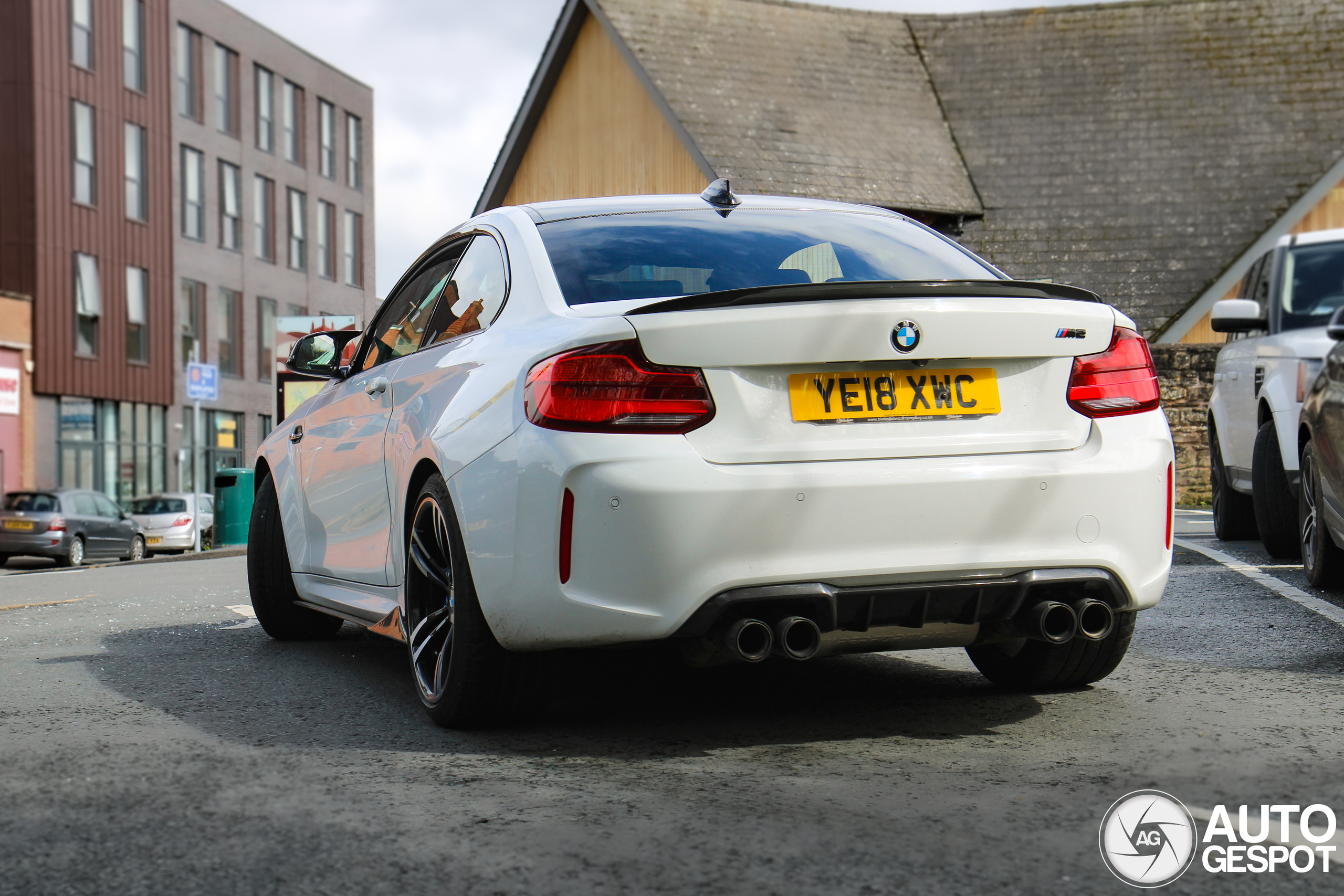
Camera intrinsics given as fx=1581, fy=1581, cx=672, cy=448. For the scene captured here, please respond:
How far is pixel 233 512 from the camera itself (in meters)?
25.6

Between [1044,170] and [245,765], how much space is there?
28250 mm

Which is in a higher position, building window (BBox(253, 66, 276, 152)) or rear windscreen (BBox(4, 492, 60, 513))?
building window (BBox(253, 66, 276, 152))

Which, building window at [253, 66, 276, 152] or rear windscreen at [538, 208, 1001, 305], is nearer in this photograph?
rear windscreen at [538, 208, 1001, 305]

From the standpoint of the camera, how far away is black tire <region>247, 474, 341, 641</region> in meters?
6.78

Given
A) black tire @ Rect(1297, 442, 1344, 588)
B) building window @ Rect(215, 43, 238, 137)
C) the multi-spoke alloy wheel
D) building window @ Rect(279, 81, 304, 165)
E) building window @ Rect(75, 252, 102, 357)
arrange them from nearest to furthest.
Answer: the multi-spoke alloy wheel → black tire @ Rect(1297, 442, 1344, 588) → building window @ Rect(75, 252, 102, 357) → building window @ Rect(215, 43, 238, 137) → building window @ Rect(279, 81, 304, 165)

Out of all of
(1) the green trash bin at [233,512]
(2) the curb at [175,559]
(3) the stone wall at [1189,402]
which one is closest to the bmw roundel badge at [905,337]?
(2) the curb at [175,559]

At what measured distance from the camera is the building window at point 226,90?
48094 millimetres

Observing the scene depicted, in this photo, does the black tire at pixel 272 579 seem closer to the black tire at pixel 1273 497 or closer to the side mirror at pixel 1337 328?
the side mirror at pixel 1337 328

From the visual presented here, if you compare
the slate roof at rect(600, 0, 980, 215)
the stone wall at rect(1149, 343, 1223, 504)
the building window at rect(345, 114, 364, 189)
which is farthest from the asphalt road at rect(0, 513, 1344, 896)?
the building window at rect(345, 114, 364, 189)

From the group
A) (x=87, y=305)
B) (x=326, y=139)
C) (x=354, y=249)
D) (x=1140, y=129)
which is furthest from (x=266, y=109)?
(x=1140, y=129)

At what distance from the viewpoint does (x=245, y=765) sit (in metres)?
4.00

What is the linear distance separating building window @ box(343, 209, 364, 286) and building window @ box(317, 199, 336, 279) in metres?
0.79

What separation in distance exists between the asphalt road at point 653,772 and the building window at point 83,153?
3689 centimetres
